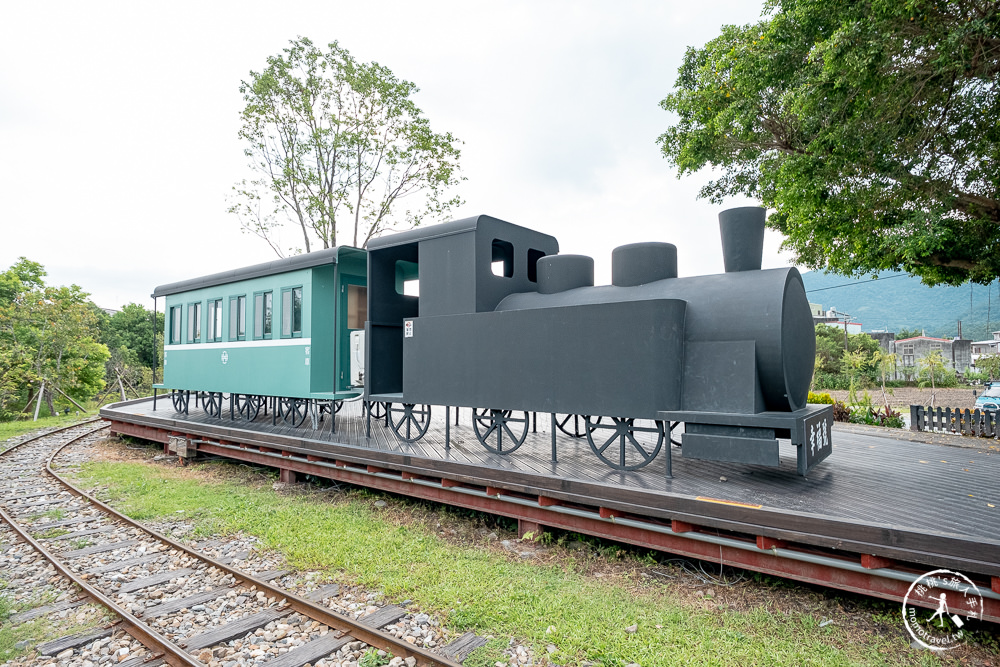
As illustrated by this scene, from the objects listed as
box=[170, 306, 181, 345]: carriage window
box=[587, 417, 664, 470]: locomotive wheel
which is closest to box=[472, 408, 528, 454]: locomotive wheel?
box=[587, 417, 664, 470]: locomotive wheel

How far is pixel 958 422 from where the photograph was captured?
10117mm

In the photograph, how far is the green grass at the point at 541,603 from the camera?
320 cm

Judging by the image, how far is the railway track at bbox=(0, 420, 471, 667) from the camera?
3471 millimetres

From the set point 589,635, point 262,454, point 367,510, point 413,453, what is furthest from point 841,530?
point 262,454

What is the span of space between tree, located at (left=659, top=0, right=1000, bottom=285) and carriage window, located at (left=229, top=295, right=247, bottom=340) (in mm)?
10689

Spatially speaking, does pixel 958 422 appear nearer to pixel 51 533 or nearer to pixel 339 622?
pixel 339 622

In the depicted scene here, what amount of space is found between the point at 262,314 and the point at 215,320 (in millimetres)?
2015

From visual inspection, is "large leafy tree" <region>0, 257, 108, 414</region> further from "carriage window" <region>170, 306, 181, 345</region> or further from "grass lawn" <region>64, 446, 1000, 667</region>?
"grass lawn" <region>64, 446, 1000, 667</region>

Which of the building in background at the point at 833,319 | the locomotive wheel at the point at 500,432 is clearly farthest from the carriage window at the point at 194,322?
the building in background at the point at 833,319

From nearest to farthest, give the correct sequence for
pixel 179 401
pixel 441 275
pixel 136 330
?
1. pixel 441 275
2. pixel 179 401
3. pixel 136 330

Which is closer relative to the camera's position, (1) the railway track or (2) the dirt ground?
(1) the railway track

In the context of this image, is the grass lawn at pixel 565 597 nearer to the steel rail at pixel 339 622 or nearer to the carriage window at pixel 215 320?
the steel rail at pixel 339 622

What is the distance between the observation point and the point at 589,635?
3.46 metres

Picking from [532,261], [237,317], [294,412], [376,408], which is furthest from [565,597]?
[237,317]
